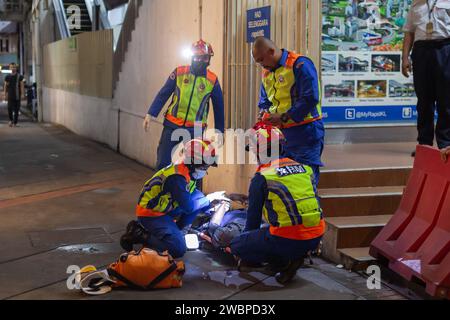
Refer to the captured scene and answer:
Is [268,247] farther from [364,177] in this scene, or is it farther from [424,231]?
[364,177]

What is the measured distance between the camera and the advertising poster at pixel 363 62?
8406 mm

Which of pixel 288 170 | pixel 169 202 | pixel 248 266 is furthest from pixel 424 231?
pixel 169 202

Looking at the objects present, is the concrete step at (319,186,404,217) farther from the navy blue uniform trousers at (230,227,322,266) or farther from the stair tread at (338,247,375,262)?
the navy blue uniform trousers at (230,227,322,266)

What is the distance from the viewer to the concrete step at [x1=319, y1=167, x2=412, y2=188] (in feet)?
20.9

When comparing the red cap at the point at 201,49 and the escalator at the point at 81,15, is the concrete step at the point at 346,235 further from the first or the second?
the escalator at the point at 81,15

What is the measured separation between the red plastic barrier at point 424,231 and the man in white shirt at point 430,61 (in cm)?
114

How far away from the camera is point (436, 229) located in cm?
485

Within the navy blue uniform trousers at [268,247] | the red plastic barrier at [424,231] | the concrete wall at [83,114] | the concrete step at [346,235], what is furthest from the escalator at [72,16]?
the red plastic barrier at [424,231]

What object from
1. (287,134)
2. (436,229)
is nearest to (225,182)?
(287,134)

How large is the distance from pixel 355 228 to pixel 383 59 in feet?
12.8

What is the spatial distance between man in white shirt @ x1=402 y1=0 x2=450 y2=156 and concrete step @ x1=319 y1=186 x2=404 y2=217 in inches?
28.7

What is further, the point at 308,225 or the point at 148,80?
the point at 148,80

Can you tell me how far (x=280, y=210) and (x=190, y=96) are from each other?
2.72m

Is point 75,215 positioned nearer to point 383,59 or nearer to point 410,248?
point 410,248
